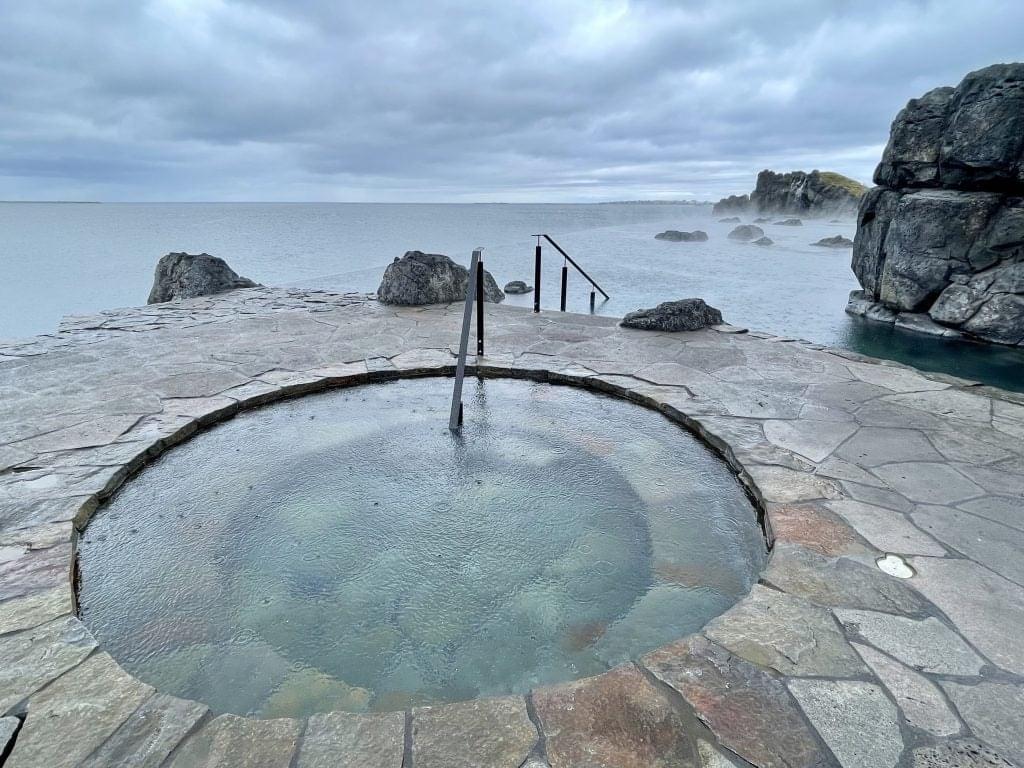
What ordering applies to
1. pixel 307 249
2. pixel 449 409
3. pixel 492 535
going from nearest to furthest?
pixel 492 535, pixel 449 409, pixel 307 249

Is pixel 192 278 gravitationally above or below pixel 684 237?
above

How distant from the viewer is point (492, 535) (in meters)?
2.70

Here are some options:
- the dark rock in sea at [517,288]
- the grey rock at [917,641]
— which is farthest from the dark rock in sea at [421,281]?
the dark rock in sea at [517,288]

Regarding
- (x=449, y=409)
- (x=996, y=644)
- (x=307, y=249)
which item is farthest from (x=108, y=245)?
(x=996, y=644)

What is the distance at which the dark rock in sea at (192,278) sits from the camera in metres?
9.44

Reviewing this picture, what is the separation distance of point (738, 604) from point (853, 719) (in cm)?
55

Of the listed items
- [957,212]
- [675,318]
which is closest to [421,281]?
[675,318]

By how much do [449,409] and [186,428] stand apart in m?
1.91

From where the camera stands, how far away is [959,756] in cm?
151

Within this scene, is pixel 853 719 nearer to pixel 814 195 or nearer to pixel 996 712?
pixel 996 712

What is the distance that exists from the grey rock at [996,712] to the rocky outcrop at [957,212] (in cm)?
1219

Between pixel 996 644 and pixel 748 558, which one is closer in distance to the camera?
pixel 996 644

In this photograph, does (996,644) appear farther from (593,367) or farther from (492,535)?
(593,367)

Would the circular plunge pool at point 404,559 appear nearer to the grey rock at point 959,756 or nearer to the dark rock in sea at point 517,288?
the grey rock at point 959,756
